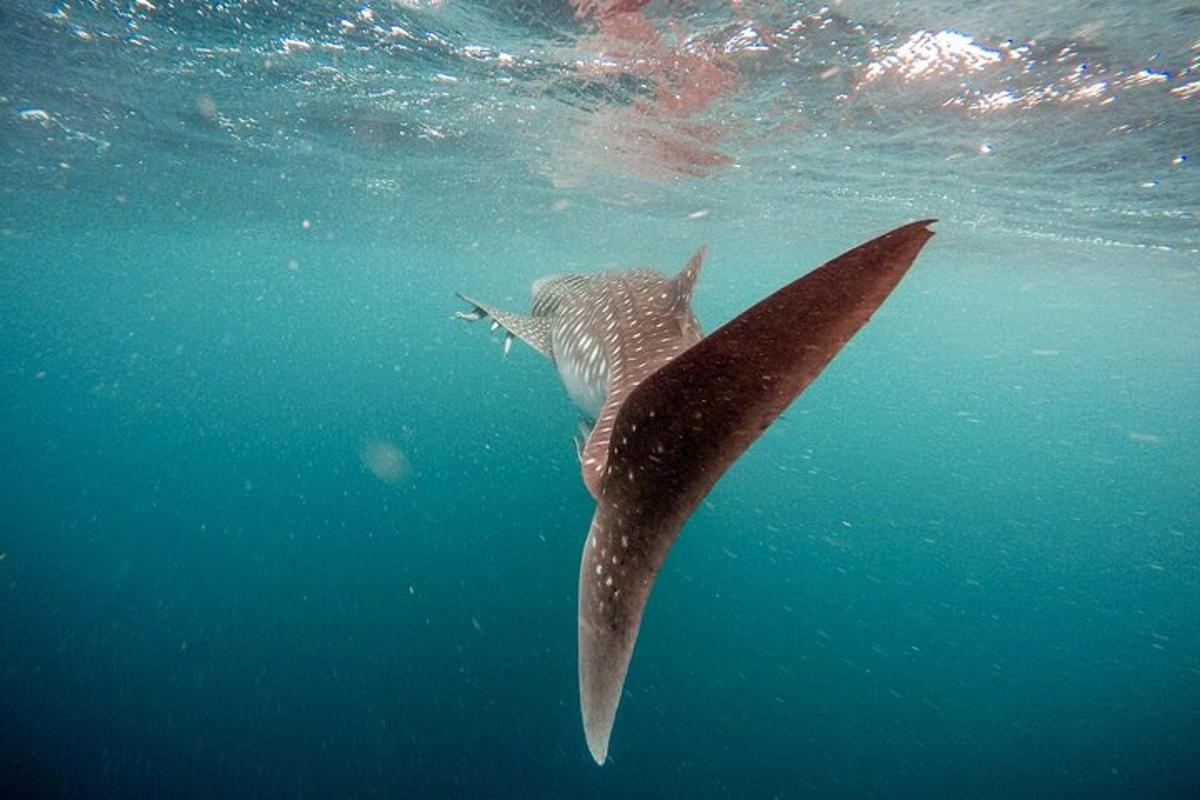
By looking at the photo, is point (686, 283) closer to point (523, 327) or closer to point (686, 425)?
point (686, 425)

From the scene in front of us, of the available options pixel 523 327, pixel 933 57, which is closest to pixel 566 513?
pixel 523 327

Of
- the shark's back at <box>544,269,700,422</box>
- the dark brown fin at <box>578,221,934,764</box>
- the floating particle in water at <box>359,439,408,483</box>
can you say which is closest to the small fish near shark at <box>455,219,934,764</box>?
the dark brown fin at <box>578,221,934,764</box>

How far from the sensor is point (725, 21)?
29.1 feet

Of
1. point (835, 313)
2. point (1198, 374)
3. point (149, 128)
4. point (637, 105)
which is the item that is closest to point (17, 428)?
point (149, 128)

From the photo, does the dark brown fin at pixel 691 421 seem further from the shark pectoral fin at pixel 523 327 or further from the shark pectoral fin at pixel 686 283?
the shark pectoral fin at pixel 523 327

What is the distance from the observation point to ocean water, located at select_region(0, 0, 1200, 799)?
8406 millimetres

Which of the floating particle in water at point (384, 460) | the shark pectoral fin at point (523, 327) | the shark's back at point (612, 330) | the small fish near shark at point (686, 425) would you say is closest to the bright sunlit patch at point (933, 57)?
the shark's back at point (612, 330)

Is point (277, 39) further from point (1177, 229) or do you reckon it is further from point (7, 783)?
point (1177, 229)

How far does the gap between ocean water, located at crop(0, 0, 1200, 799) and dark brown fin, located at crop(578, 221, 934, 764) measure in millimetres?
8302

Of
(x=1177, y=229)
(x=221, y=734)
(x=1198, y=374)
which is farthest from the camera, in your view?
(x=1198, y=374)

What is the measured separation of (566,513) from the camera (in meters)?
13.3

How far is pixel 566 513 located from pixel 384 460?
9267 mm

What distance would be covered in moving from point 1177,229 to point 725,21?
20.8m

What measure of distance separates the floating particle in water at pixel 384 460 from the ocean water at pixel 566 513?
18 centimetres
